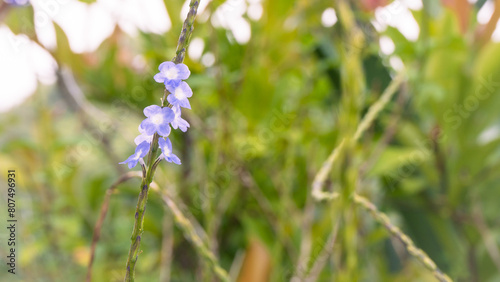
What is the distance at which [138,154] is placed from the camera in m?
0.19

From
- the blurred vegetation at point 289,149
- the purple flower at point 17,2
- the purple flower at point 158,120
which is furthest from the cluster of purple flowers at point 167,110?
the purple flower at point 17,2

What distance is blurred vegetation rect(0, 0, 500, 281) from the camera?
582 millimetres

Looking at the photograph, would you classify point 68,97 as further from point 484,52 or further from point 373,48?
point 484,52

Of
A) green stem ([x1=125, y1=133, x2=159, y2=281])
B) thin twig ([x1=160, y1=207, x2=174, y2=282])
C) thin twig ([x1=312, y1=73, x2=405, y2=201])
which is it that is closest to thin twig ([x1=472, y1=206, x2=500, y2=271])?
thin twig ([x1=312, y1=73, x2=405, y2=201])

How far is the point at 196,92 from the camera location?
65cm

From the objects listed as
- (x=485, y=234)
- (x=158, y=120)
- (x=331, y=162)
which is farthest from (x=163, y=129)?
(x=485, y=234)

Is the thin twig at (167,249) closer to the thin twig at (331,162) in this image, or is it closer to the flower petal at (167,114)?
the thin twig at (331,162)

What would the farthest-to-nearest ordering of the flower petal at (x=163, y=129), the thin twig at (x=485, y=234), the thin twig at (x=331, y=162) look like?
the thin twig at (x=485, y=234) < the thin twig at (x=331, y=162) < the flower petal at (x=163, y=129)

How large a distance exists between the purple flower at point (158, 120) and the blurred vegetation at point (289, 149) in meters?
0.31

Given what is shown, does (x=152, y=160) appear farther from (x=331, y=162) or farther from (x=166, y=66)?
(x=331, y=162)

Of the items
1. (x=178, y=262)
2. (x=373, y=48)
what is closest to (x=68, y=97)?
(x=178, y=262)

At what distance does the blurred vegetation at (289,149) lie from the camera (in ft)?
1.91

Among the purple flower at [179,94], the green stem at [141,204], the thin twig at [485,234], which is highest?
the purple flower at [179,94]

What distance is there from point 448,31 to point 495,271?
385mm
